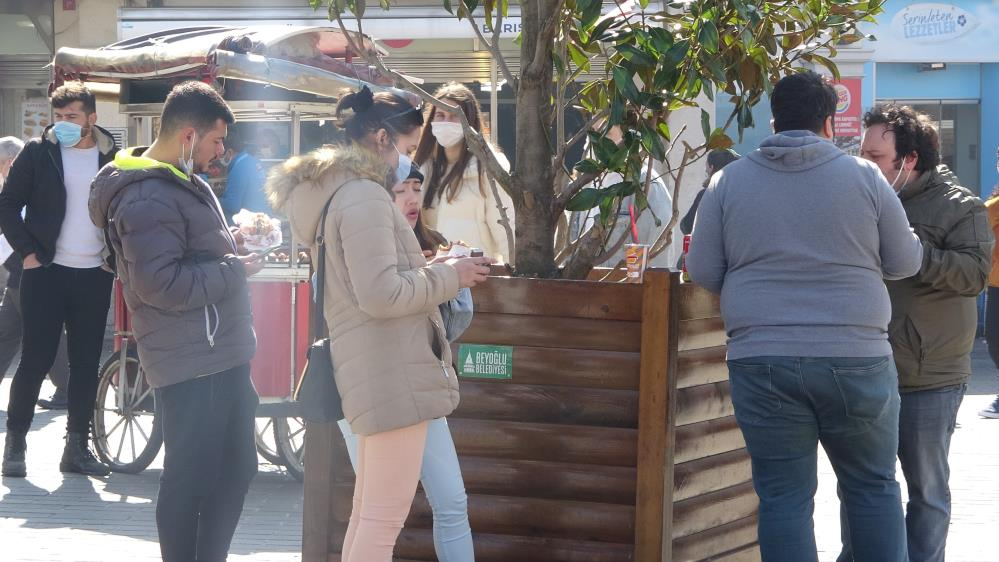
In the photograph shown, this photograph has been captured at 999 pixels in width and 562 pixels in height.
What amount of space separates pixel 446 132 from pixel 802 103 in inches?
103

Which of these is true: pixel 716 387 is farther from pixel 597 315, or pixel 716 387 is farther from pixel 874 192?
pixel 874 192

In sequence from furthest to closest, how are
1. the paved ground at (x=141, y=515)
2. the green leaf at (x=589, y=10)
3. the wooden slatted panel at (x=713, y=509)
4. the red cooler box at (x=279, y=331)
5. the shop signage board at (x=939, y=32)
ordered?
1. the shop signage board at (x=939, y=32)
2. the red cooler box at (x=279, y=331)
3. the paved ground at (x=141, y=515)
4. the wooden slatted panel at (x=713, y=509)
5. the green leaf at (x=589, y=10)

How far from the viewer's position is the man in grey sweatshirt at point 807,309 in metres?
3.76

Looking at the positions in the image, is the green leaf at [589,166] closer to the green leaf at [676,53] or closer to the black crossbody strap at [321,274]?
the green leaf at [676,53]

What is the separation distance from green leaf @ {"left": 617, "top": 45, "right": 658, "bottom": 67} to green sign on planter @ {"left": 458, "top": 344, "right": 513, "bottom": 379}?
0.99 m

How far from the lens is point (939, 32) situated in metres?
16.1

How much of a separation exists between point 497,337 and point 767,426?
94cm

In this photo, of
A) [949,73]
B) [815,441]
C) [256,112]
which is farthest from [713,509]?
[949,73]

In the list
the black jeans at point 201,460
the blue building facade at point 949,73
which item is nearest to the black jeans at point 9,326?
the black jeans at point 201,460

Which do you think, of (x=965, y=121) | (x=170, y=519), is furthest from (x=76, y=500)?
(x=965, y=121)

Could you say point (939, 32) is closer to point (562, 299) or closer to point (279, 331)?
point (279, 331)

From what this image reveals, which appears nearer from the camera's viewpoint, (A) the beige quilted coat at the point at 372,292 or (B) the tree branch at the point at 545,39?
(A) the beige quilted coat at the point at 372,292

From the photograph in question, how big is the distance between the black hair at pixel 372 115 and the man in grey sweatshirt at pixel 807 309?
0.92 meters

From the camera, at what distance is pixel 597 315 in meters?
4.23
